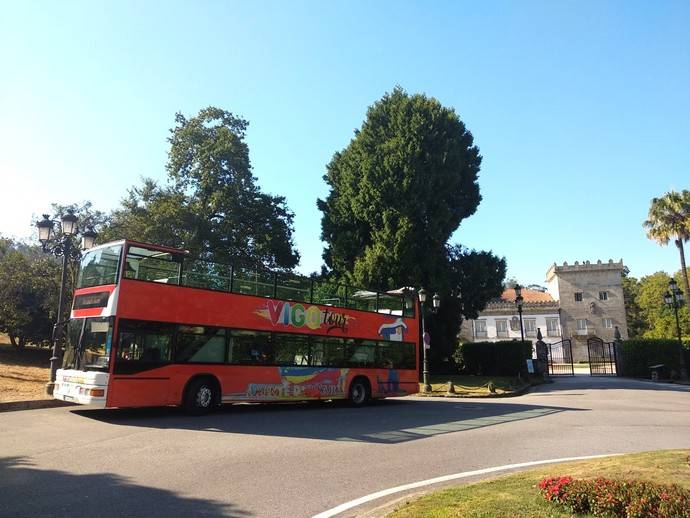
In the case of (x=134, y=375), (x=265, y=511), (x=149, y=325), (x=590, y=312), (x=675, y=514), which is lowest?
(x=265, y=511)

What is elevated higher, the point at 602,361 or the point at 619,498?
the point at 602,361

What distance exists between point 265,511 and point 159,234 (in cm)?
2764

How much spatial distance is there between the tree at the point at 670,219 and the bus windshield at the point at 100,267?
39.4 meters

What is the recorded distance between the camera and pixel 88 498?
5.88 metres

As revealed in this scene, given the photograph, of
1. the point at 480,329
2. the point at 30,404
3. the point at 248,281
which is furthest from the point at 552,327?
the point at 30,404

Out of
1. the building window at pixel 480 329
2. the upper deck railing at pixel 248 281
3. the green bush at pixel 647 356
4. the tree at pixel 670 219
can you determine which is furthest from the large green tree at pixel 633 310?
the upper deck railing at pixel 248 281

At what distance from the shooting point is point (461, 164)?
33594 mm

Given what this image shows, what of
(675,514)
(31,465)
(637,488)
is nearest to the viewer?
(675,514)

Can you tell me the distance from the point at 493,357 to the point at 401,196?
12457mm

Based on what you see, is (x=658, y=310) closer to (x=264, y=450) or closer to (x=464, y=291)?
(x=464, y=291)

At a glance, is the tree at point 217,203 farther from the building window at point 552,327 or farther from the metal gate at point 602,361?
the building window at point 552,327

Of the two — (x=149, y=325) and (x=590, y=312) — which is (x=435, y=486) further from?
(x=590, y=312)

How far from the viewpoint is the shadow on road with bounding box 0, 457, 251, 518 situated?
5.43m

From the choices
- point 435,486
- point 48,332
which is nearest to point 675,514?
point 435,486
